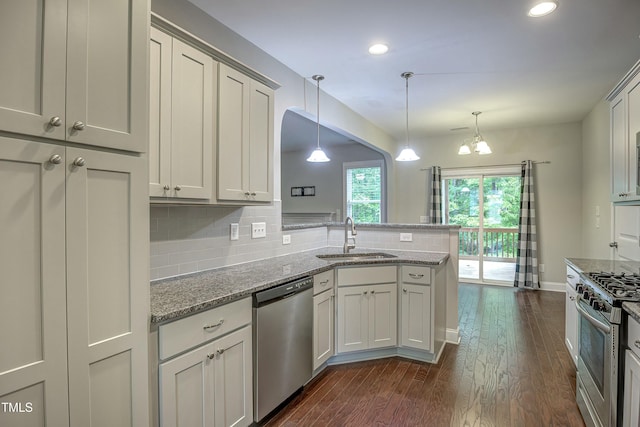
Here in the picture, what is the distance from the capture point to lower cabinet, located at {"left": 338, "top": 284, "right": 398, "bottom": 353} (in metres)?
2.85

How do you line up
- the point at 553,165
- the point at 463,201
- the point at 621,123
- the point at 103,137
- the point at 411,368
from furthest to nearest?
the point at 463,201
the point at 553,165
the point at 411,368
the point at 621,123
the point at 103,137

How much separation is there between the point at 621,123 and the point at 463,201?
3.78 metres

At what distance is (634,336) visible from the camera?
1.49 meters

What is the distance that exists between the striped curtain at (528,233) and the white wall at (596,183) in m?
0.66

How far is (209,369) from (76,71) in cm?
138

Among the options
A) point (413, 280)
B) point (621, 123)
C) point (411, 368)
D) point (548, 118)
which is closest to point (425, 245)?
point (413, 280)

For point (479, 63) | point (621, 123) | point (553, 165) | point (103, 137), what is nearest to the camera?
point (103, 137)

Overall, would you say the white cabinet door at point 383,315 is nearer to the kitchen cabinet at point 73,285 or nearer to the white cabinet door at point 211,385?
the white cabinet door at point 211,385

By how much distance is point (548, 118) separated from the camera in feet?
16.8

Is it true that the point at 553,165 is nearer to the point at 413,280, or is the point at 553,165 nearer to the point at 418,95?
the point at 418,95

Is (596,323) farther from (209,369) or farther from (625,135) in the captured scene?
(209,369)

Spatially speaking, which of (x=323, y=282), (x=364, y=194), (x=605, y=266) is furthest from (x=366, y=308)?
(x=364, y=194)

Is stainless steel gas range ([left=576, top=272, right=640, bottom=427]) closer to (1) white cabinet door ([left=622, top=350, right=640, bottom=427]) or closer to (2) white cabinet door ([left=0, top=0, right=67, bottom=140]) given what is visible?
(1) white cabinet door ([left=622, top=350, right=640, bottom=427])

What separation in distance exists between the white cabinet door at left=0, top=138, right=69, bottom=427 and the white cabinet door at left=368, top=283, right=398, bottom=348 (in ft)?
7.33
